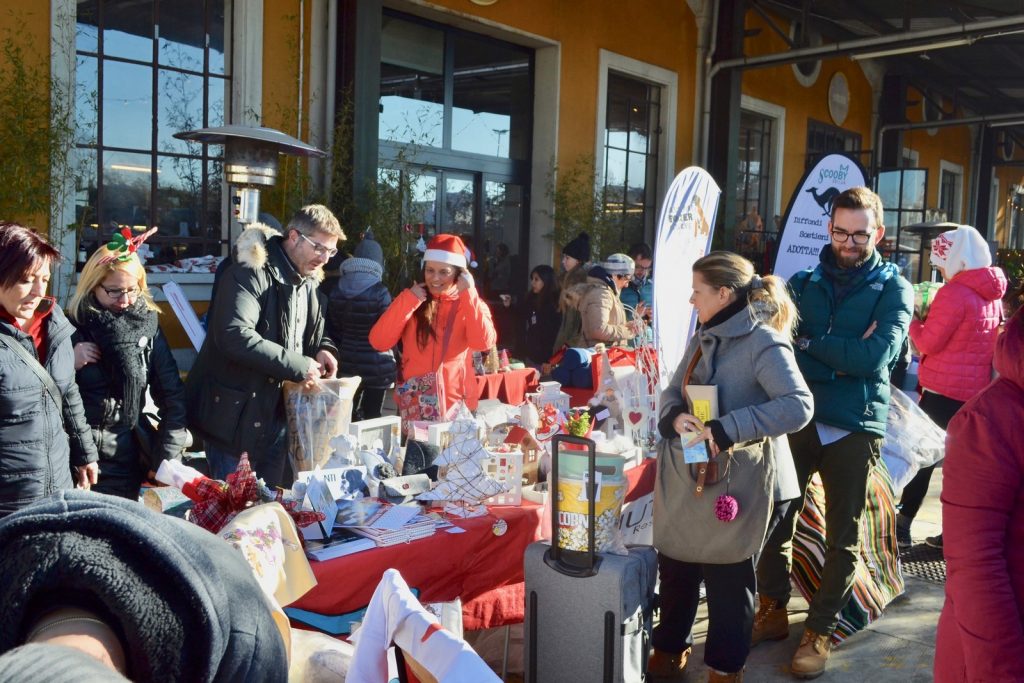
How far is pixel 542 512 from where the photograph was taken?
10.2ft

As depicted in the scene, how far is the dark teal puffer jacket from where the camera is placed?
10.1 ft

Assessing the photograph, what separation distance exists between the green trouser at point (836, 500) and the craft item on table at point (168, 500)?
6.84 feet

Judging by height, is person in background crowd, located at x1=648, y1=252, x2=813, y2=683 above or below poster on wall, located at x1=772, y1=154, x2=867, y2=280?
below

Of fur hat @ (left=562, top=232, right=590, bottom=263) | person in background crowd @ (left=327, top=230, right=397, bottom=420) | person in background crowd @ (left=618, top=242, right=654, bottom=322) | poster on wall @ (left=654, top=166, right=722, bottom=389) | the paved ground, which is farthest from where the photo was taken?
fur hat @ (left=562, top=232, right=590, bottom=263)

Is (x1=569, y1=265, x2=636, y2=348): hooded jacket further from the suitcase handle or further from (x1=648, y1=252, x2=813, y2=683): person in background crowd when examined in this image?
the suitcase handle

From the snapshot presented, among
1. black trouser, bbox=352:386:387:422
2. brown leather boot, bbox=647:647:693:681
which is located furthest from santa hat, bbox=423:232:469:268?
brown leather boot, bbox=647:647:693:681

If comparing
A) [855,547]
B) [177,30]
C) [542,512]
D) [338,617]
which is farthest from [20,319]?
[177,30]

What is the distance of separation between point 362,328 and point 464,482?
2.27 metres

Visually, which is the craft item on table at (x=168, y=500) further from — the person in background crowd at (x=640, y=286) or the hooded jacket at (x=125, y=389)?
the person in background crowd at (x=640, y=286)

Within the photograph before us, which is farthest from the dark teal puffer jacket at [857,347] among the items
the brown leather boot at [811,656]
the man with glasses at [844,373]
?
the brown leather boot at [811,656]

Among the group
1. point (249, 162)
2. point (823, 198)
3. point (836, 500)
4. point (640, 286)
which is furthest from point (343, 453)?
point (640, 286)

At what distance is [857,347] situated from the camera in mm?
3082

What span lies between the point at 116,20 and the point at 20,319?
15.4 ft

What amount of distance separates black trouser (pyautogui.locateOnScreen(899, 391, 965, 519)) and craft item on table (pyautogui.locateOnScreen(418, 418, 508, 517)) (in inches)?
101
